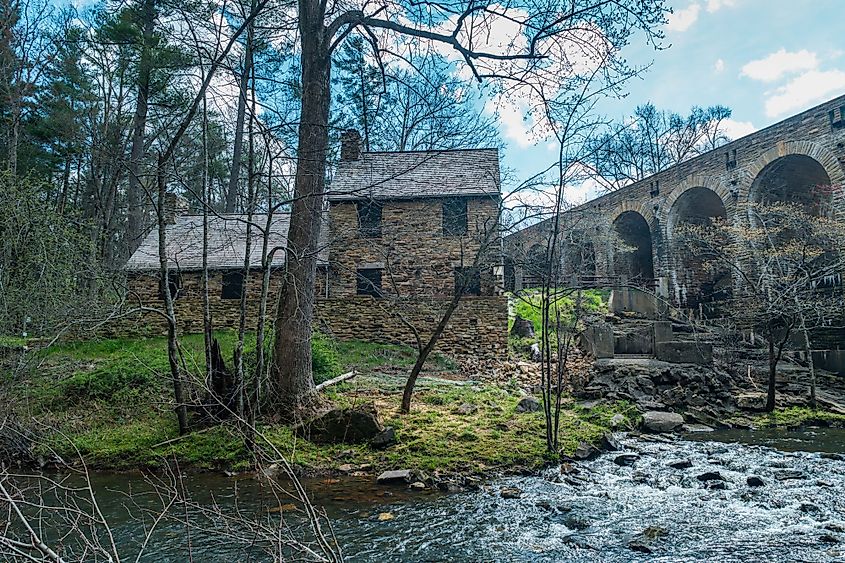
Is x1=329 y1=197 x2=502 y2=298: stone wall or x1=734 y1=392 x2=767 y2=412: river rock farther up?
x1=329 y1=197 x2=502 y2=298: stone wall

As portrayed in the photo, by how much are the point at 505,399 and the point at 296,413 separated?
14.4 feet

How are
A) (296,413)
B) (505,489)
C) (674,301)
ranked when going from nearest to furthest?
1. (505,489)
2. (296,413)
3. (674,301)

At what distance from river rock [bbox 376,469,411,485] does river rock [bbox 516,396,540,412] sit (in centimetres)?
358

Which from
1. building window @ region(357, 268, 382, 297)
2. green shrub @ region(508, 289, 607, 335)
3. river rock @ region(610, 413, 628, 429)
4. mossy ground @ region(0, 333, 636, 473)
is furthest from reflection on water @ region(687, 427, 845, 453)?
building window @ region(357, 268, 382, 297)

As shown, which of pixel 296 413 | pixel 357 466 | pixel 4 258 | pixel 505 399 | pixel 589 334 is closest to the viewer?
pixel 357 466

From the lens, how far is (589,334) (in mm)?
15414

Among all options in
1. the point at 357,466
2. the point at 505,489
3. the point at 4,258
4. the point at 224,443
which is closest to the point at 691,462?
the point at 505,489

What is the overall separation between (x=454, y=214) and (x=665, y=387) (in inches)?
350

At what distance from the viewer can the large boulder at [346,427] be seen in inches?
287

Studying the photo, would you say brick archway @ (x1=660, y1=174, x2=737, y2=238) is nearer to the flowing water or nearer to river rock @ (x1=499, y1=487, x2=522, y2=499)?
the flowing water

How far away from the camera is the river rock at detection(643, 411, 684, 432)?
8844 millimetres

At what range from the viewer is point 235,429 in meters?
7.26

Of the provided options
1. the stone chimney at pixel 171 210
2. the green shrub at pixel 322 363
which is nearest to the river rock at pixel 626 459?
the green shrub at pixel 322 363

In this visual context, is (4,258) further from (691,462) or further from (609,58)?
(691,462)
